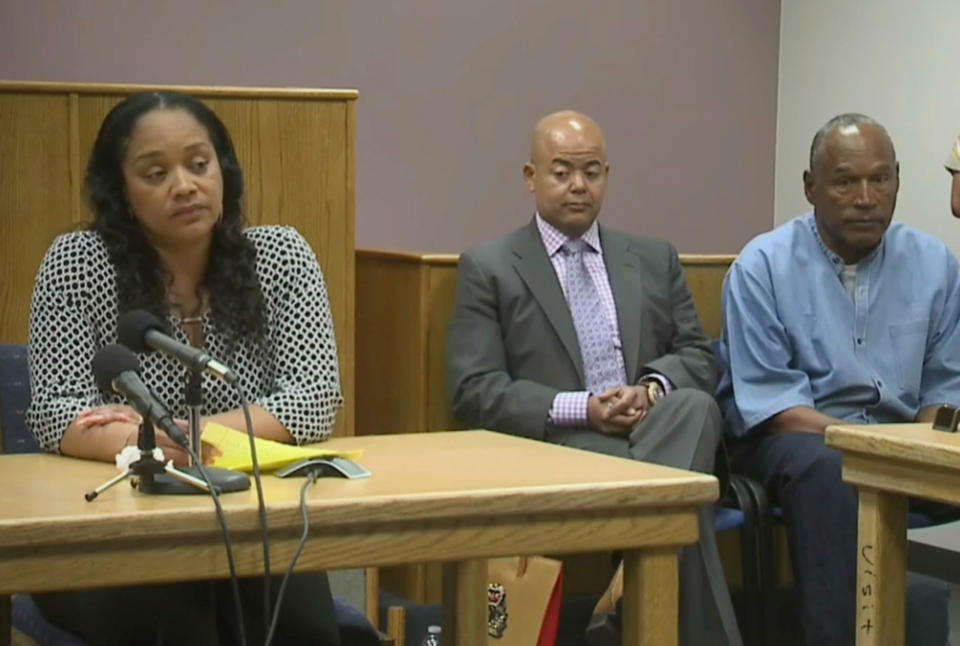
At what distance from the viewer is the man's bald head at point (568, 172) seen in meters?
4.22

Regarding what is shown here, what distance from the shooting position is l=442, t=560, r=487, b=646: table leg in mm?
2684

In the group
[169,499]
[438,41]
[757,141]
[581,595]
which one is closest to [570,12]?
[438,41]

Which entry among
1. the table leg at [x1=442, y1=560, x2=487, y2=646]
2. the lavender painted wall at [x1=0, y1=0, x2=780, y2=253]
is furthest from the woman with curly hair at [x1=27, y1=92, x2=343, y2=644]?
the lavender painted wall at [x1=0, y1=0, x2=780, y2=253]

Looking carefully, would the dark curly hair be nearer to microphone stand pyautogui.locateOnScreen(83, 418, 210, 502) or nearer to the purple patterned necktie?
microphone stand pyautogui.locateOnScreen(83, 418, 210, 502)

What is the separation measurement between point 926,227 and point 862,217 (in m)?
1.40

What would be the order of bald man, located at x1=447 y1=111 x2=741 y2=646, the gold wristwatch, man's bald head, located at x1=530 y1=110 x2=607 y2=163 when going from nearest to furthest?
bald man, located at x1=447 y1=111 x2=741 y2=646 < the gold wristwatch < man's bald head, located at x1=530 y1=110 x2=607 y2=163

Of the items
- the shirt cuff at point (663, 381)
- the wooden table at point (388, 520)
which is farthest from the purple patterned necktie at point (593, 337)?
the wooden table at point (388, 520)

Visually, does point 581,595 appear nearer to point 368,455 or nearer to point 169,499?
point 368,455

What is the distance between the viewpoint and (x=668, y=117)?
6066 mm

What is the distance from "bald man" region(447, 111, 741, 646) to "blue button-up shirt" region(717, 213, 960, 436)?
0.46ft

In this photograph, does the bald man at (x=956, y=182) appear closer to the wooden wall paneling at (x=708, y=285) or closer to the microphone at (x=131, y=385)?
the wooden wall paneling at (x=708, y=285)

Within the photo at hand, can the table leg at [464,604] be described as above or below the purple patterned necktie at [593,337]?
below

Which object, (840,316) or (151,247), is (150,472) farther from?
(840,316)

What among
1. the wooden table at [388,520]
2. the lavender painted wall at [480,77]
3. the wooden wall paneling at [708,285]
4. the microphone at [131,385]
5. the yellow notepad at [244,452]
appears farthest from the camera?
the lavender painted wall at [480,77]
